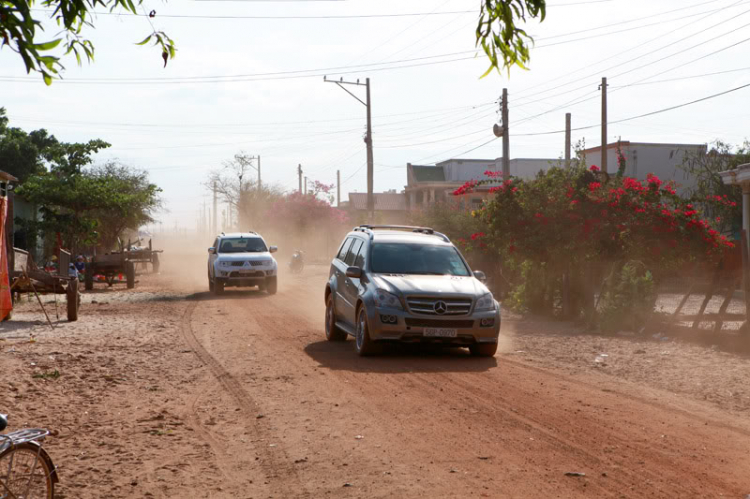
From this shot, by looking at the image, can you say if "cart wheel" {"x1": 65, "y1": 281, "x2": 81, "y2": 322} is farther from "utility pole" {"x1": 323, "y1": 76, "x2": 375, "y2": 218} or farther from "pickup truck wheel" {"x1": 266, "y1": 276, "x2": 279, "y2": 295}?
"utility pole" {"x1": 323, "y1": 76, "x2": 375, "y2": 218}

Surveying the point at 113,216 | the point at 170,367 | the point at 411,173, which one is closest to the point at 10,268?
the point at 170,367

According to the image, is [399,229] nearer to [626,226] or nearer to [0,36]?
[626,226]

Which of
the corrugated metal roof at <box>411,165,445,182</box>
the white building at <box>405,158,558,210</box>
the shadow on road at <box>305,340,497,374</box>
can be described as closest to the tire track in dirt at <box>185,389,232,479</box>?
the shadow on road at <box>305,340,497,374</box>

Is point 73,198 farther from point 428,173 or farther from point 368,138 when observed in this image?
point 428,173

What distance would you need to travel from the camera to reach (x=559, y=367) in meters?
12.0

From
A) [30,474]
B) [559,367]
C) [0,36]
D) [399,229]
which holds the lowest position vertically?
[559,367]

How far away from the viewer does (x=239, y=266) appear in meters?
26.7

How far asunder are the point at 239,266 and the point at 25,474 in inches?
870

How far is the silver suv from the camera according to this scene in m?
12.2

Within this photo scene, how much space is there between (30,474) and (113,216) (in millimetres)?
40273

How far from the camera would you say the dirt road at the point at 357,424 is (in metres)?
6.10

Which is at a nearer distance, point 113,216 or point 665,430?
point 665,430

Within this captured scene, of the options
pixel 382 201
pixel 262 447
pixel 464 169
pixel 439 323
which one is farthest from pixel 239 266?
pixel 382 201

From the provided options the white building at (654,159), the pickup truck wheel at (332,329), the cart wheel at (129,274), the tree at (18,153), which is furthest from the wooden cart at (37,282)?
the white building at (654,159)
